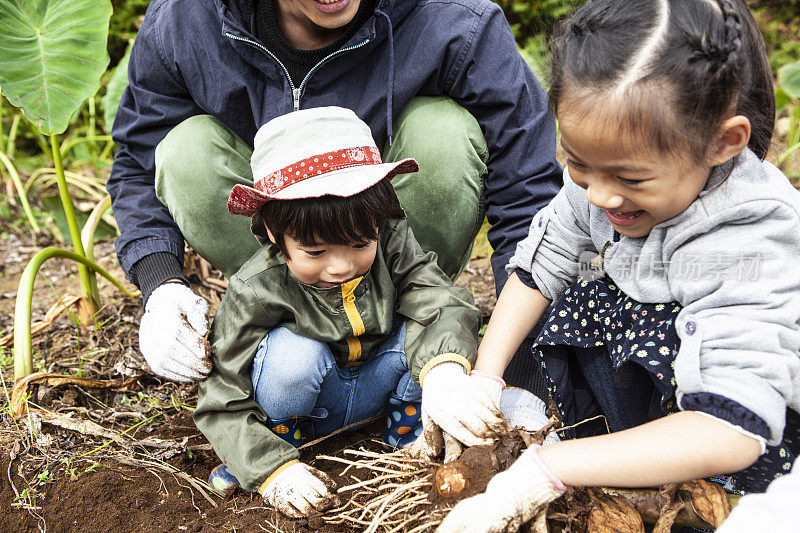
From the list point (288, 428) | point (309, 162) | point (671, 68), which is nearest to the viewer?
point (671, 68)

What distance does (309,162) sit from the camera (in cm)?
138

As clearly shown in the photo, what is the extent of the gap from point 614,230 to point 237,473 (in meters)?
0.92

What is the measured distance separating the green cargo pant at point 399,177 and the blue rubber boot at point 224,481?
1.85 feet

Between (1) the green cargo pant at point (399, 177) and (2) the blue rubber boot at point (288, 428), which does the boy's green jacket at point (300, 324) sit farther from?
(1) the green cargo pant at point (399, 177)

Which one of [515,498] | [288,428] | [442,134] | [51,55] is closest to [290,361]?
[288,428]

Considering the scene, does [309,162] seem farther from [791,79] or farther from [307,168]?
[791,79]

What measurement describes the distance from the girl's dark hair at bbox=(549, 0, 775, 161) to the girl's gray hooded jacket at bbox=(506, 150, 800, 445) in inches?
4.9

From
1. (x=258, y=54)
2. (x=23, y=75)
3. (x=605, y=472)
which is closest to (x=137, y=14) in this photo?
(x=23, y=75)

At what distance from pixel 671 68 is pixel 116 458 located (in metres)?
1.42

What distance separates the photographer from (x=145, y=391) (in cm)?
199

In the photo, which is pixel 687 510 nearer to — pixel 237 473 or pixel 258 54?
pixel 237 473

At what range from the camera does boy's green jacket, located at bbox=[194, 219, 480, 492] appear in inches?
58.2

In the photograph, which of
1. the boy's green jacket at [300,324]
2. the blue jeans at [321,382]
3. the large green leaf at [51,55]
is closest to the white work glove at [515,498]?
the boy's green jacket at [300,324]

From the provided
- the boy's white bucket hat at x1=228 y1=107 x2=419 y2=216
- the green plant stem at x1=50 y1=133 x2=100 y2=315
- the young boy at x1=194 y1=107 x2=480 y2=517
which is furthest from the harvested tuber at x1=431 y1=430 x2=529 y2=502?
the green plant stem at x1=50 y1=133 x2=100 y2=315
